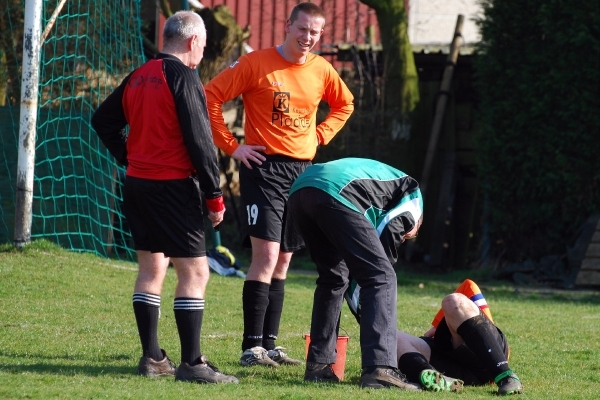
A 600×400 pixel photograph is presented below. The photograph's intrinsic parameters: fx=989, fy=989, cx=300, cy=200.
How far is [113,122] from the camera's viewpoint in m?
5.80

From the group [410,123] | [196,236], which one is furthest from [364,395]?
[410,123]

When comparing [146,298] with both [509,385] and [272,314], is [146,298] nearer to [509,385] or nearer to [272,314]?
[272,314]

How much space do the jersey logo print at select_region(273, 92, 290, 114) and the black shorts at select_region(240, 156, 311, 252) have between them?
330 millimetres

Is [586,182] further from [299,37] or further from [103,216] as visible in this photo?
[299,37]

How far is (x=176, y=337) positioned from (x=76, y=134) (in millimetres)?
5412

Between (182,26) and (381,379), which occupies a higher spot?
(182,26)

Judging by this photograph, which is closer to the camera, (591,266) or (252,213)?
(252,213)

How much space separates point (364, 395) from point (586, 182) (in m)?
8.83

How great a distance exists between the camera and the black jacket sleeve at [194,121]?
5285mm

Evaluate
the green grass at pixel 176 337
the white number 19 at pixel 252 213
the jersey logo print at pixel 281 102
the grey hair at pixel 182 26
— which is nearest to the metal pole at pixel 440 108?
the green grass at pixel 176 337

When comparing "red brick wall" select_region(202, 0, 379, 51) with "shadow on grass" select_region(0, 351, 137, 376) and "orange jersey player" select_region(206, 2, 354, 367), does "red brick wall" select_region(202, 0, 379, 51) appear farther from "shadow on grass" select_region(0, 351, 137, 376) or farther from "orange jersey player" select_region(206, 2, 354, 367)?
"shadow on grass" select_region(0, 351, 137, 376)

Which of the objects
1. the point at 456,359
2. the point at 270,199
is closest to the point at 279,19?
the point at 270,199

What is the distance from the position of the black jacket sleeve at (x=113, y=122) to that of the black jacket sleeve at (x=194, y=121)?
506 millimetres

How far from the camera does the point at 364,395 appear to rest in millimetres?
4914
